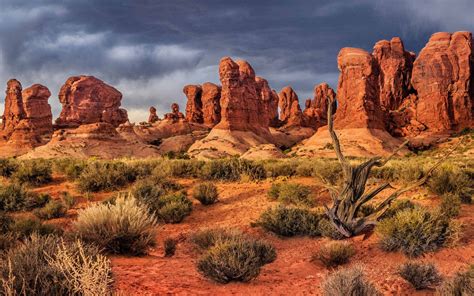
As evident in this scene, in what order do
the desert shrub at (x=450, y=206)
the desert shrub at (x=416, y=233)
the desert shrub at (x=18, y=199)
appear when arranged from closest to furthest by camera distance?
the desert shrub at (x=416, y=233) < the desert shrub at (x=450, y=206) < the desert shrub at (x=18, y=199)

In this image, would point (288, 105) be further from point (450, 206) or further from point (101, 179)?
point (450, 206)

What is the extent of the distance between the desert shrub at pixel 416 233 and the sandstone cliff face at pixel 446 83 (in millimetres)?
74616

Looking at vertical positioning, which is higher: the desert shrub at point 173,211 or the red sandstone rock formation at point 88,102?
the red sandstone rock formation at point 88,102

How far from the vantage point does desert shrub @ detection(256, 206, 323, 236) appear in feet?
33.1

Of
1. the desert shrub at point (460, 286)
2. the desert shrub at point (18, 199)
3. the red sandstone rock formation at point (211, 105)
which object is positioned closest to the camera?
the desert shrub at point (460, 286)

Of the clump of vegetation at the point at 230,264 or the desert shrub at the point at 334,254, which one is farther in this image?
the desert shrub at the point at 334,254

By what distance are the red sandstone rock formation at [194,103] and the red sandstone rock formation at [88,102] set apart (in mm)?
17959

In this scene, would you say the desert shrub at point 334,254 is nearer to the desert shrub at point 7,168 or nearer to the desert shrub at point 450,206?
the desert shrub at point 450,206

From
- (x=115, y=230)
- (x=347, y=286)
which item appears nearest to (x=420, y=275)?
(x=347, y=286)

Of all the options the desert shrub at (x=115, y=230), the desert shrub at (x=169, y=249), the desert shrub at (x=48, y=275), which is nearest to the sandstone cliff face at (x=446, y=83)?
the desert shrub at (x=169, y=249)

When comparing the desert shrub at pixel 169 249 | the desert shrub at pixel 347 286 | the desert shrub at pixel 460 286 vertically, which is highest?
the desert shrub at pixel 347 286

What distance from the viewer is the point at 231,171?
18.9 meters

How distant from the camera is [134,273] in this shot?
218 inches

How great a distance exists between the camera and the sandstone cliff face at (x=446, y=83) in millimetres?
76250
